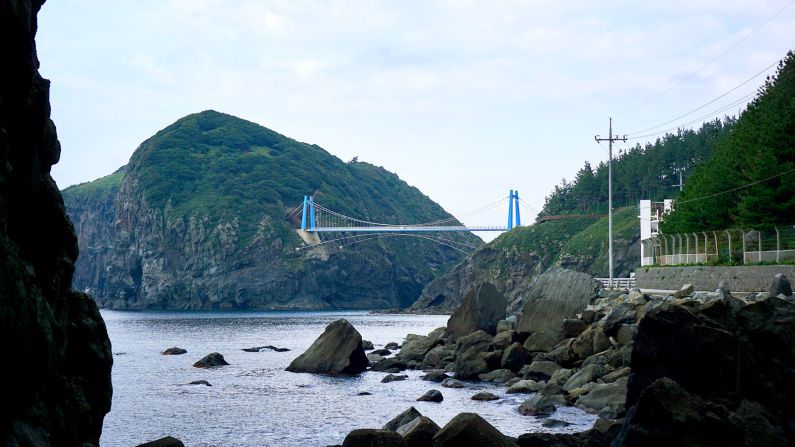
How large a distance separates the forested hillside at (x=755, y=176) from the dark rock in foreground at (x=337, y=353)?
786 inches

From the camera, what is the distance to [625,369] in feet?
87.0

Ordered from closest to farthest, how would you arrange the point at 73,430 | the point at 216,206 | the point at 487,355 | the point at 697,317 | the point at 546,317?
the point at 73,430 → the point at 697,317 → the point at 487,355 → the point at 546,317 → the point at 216,206

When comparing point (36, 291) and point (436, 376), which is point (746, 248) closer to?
point (436, 376)

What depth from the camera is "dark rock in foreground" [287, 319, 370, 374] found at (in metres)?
38.1

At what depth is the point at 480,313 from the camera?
43.6 m

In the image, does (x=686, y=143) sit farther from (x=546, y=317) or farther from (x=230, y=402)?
(x=230, y=402)

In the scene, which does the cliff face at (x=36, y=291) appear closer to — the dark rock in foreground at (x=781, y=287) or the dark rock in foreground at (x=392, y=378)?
the dark rock in foreground at (x=392, y=378)

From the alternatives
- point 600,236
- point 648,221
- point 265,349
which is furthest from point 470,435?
point 600,236

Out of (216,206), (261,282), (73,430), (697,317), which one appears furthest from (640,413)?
(216,206)

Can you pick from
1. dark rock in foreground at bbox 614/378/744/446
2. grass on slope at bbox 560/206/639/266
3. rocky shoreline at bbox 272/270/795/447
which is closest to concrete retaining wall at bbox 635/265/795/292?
rocky shoreline at bbox 272/270/795/447

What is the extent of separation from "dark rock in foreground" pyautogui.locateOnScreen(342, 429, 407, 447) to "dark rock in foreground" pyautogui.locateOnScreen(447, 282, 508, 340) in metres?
28.3

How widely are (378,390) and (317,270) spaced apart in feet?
396

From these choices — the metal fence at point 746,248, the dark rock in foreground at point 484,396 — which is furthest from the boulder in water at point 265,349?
the dark rock in foreground at point 484,396

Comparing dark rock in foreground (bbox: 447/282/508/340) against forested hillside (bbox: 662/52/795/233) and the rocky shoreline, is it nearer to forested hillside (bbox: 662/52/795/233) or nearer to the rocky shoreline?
the rocky shoreline
